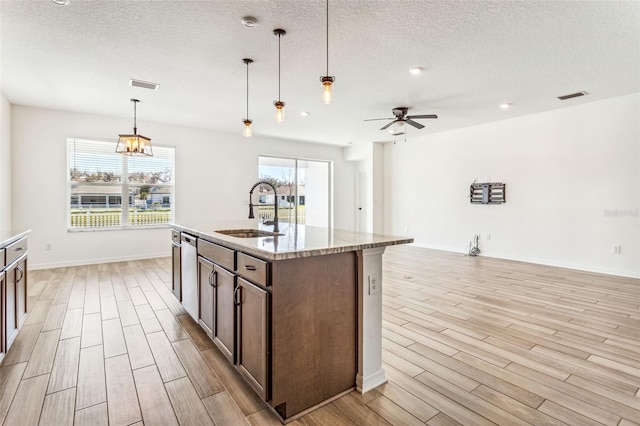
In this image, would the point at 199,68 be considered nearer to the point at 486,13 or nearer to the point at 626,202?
the point at 486,13

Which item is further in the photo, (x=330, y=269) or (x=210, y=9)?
(x=210, y=9)

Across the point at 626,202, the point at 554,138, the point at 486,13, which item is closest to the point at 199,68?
the point at 486,13

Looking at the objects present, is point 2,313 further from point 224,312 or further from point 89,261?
point 89,261

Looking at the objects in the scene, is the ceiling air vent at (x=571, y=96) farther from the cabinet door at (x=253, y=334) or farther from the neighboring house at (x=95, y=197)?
the neighboring house at (x=95, y=197)

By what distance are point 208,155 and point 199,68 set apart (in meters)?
3.44

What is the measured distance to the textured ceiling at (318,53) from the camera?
8.46ft

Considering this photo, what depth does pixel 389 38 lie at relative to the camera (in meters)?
2.99

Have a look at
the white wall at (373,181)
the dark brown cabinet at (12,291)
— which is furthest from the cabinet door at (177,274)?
the white wall at (373,181)

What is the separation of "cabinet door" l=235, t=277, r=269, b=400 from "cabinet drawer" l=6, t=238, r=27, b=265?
1710 mm

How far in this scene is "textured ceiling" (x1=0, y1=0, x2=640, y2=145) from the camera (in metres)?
2.58

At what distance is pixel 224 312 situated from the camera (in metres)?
2.19

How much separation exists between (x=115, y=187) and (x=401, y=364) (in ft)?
19.4

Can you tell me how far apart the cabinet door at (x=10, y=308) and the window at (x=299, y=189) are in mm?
5258

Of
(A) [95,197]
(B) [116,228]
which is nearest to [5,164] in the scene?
(A) [95,197]
